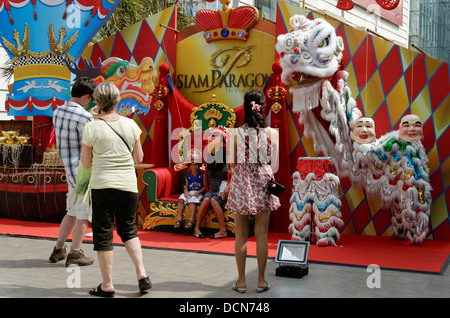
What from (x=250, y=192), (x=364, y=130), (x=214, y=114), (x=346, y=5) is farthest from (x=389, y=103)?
(x=250, y=192)

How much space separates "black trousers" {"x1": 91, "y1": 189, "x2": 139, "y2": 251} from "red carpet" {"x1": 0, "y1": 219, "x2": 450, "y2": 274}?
6.37 ft

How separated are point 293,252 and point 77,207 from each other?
1.90 meters

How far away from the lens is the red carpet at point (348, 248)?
532 cm

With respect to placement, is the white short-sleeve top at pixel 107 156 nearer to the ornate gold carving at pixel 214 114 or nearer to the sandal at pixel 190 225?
the sandal at pixel 190 225

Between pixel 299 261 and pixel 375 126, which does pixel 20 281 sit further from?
pixel 375 126

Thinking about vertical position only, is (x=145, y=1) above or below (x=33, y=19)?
above

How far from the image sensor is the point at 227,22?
748 centimetres

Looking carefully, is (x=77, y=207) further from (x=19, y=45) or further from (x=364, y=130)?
(x=19, y=45)

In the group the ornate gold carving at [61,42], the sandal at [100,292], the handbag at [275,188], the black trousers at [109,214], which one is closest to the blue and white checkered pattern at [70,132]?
the black trousers at [109,214]

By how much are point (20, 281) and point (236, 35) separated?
431cm

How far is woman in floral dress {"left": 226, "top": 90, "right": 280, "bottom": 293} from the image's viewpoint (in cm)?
419

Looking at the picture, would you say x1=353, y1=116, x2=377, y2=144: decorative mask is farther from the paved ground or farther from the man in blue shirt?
the man in blue shirt

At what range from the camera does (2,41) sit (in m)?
7.90
